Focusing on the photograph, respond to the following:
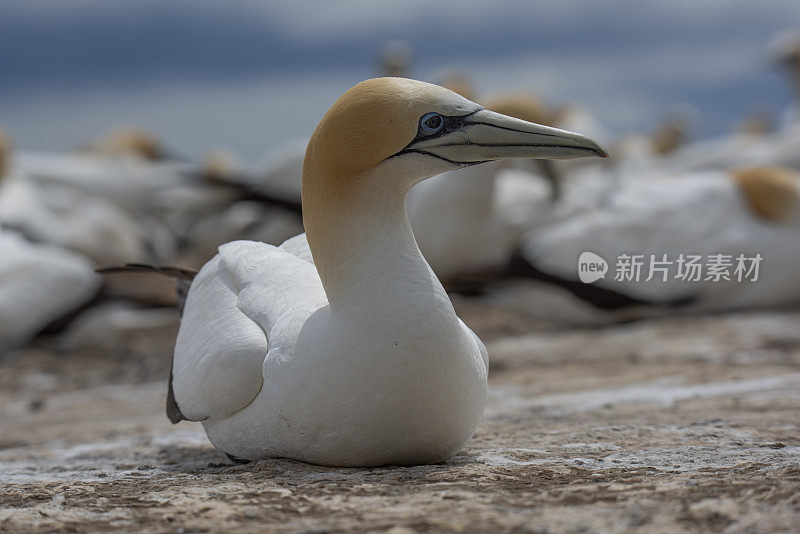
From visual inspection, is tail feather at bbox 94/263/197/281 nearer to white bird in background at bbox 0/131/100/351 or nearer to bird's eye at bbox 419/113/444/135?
bird's eye at bbox 419/113/444/135

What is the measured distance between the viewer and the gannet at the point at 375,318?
108 inches

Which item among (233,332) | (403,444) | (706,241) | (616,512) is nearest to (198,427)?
(233,332)

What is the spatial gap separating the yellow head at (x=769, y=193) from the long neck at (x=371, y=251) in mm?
5952

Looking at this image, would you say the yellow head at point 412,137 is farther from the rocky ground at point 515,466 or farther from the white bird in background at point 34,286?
the white bird in background at point 34,286

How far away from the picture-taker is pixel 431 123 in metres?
2.82

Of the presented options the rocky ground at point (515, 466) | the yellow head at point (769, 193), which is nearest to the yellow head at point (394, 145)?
the rocky ground at point (515, 466)

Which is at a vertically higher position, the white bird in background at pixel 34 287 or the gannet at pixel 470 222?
the gannet at pixel 470 222

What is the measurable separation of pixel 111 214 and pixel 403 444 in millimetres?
8519

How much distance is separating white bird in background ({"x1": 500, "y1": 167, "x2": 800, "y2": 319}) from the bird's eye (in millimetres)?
5175

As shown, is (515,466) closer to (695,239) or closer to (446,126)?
(446,126)

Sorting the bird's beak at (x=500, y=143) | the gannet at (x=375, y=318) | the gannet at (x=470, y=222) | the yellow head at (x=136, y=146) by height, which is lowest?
the gannet at (x=375, y=318)

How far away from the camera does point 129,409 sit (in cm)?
577

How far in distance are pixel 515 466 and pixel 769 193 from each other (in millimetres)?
6059

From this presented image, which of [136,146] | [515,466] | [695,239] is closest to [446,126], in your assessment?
[515,466]
